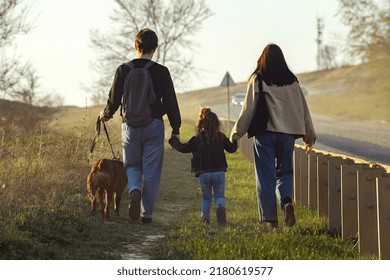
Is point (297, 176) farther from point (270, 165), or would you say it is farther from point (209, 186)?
point (270, 165)

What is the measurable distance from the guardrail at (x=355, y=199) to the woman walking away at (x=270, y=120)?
539mm

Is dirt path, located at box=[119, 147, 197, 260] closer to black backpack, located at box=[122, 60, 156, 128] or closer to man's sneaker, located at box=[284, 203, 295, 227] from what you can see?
black backpack, located at box=[122, 60, 156, 128]

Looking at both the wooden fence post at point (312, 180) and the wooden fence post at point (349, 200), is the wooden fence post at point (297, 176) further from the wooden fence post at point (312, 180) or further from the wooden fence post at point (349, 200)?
the wooden fence post at point (349, 200)

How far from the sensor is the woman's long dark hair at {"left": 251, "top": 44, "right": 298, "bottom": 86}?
9.55 meters

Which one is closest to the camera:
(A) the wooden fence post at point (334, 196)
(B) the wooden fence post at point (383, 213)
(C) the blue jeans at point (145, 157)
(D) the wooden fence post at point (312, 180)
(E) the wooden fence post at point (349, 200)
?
(B) the wooden fence post at point (383, 213)

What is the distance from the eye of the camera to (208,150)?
34.5 ft

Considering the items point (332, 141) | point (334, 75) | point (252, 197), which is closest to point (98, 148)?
point (252, 197)

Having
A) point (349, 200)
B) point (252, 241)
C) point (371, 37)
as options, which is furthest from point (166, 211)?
point (371, 37)

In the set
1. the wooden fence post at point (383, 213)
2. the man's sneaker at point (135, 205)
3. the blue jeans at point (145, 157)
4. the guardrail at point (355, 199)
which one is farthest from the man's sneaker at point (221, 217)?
the wooden fence post at point (383, 213)

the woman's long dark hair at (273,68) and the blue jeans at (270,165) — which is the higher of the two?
the woman's long dark hair at (273,68)

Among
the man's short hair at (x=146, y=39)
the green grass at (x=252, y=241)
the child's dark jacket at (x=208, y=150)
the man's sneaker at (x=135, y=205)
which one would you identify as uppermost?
the man's short hair at (x=146, y=39)

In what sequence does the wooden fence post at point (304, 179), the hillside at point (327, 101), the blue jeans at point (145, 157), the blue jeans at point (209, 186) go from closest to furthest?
1. the blue jeans at point (145, 157)
2. the blue jeans at point (209, 186)
3. the wooden fence post at point (304, 179)
4. the hillside at point (327, 101)

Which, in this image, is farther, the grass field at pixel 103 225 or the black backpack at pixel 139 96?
the black backpack at pixel 139 96

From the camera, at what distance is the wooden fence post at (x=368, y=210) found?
802 cm
